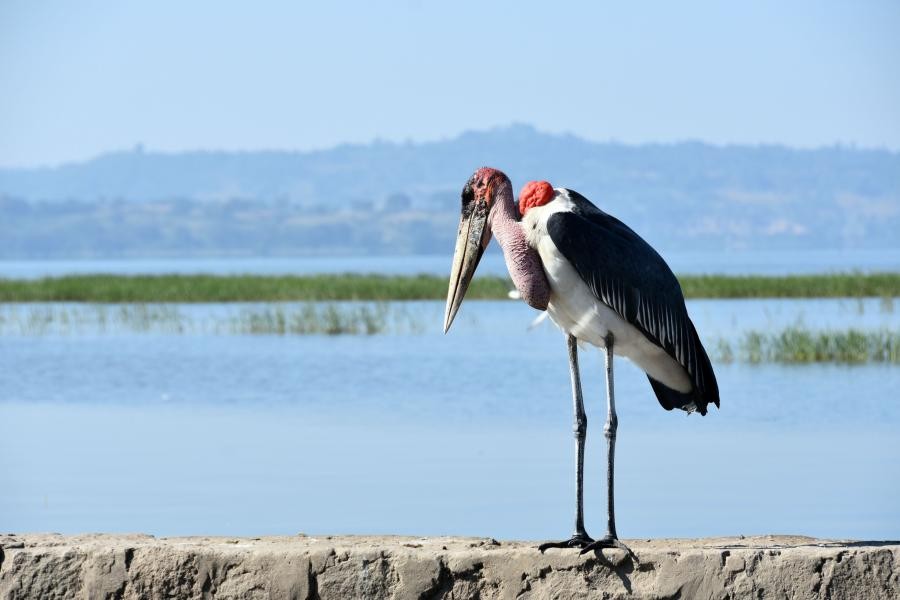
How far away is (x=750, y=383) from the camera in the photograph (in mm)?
22859

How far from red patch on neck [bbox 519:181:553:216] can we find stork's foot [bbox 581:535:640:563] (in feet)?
4.92

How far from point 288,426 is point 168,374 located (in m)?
7.89

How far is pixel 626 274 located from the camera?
7.53 metres

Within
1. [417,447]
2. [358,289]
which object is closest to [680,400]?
[417,447]

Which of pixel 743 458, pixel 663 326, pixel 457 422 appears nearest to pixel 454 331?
pixel 457 422

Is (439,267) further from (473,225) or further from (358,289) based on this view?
(473,225)

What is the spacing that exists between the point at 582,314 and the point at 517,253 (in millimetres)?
398

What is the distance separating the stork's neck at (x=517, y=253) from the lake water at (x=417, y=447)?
425 cm

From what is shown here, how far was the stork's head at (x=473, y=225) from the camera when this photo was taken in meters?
7.75

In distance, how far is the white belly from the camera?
7535mm

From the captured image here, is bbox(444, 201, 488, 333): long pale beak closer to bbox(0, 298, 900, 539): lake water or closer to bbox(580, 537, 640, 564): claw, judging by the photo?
bbox(580, 537, 640, 564): claw

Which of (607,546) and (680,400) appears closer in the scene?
(607,546)

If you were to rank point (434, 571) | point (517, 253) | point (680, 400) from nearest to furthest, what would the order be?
point (434, 571) → point (517, 253) → point (680, 400)

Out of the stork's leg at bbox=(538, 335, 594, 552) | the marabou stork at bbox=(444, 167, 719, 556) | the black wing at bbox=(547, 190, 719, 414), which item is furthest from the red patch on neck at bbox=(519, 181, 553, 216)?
the stork's leg at bbox=(538, 335, 594, 552)
